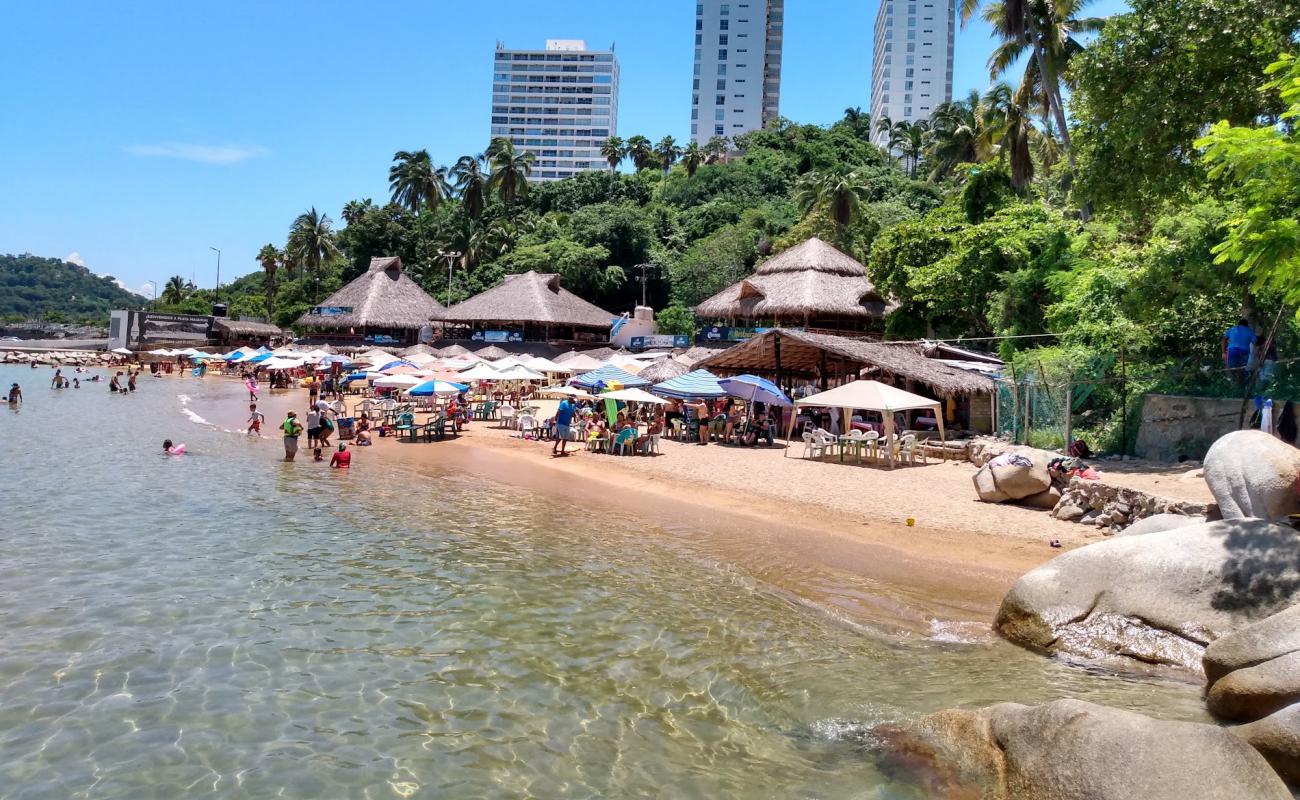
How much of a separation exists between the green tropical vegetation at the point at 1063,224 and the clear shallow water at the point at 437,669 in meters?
5.45

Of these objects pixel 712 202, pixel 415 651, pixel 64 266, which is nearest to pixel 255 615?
pixel 415 651

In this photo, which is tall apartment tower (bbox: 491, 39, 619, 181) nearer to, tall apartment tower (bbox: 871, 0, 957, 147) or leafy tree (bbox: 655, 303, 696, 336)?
tall apartment tower (bbox: 871, 0, 957, 147)

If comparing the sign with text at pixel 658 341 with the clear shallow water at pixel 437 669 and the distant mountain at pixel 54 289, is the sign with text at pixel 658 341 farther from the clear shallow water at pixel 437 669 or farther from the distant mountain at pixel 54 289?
the distant mountain at pixel 54 289

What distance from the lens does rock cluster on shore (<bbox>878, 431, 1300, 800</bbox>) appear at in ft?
13.9

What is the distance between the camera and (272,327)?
2581 inches

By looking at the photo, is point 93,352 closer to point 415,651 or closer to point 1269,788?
point 415,651

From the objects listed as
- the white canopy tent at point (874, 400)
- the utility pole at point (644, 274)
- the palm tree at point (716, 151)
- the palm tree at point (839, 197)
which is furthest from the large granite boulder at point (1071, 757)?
the palm tree at point (716, 151)

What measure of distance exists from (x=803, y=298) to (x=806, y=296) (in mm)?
180

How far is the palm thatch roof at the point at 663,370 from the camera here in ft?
89.7

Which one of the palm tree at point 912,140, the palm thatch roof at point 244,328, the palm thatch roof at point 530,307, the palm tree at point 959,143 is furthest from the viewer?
the palm tree at point 912,140

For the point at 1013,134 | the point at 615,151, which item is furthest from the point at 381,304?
the point at 615,151

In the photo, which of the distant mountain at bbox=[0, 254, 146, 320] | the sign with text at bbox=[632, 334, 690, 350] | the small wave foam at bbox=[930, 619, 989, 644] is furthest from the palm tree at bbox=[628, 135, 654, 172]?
the distant mountain at bbox=[0, 254, 146, 320]

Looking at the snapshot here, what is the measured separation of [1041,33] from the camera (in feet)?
94.5

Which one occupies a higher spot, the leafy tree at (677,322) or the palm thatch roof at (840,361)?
the leafy tree at (677,322)
